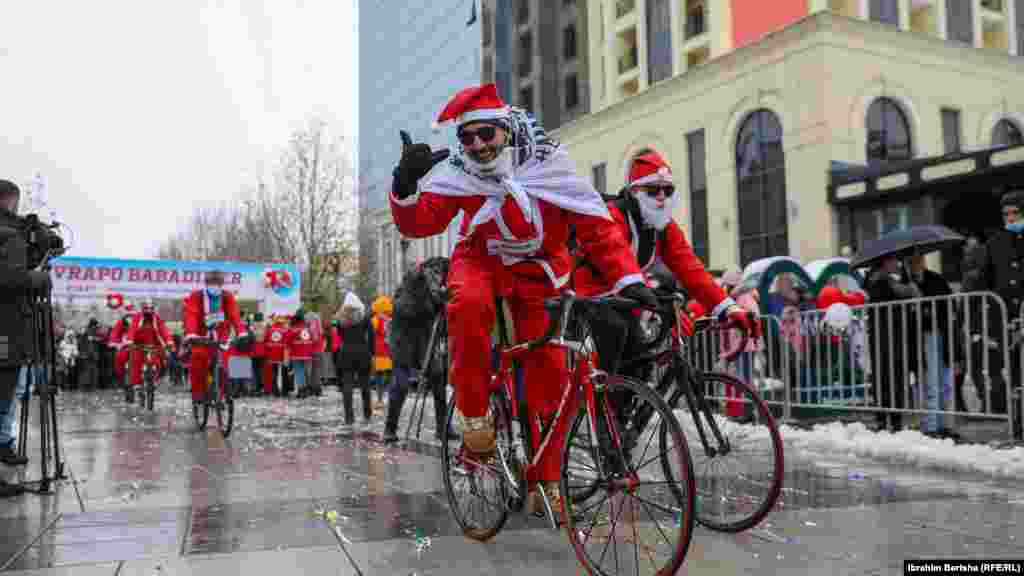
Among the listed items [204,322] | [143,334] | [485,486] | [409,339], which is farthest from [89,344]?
[485,486]

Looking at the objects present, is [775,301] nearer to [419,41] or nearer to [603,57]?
[603,57]

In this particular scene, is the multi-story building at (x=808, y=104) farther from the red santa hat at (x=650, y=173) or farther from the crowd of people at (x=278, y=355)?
the red santa hat at (x=650, y=173)

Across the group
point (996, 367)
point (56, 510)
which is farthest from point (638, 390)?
point (996, 367)

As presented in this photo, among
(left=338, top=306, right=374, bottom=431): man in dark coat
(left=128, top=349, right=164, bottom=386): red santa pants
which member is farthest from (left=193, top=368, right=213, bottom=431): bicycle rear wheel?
(left=128, top=349, right=164, bottom=386): red santa pants

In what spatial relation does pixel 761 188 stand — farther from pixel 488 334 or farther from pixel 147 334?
pixel 488 334

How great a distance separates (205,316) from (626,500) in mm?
8959

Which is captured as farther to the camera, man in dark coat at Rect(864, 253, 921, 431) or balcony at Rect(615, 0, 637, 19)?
balcony at Rect(615, 0, 637, 19)

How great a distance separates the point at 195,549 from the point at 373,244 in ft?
137

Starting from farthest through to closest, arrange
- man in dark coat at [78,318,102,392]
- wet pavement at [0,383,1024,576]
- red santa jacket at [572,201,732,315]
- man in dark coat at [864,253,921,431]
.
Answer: man in dark coat at [78,318,102,392]
man in dark coat at [864,253,921,431]
red santa jacket at [572,201,732,315]
wet pavement at [0,383,1024,576]

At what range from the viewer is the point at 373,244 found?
45.5 metres

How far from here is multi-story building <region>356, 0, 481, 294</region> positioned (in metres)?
64.6

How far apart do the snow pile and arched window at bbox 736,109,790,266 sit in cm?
2000

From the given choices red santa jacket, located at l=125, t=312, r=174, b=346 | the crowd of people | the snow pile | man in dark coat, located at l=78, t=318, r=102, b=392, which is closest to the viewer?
the snow pile

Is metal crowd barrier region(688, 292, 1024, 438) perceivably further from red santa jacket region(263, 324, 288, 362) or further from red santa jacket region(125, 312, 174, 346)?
red santa jacket region(263, 324, 288, 362)
